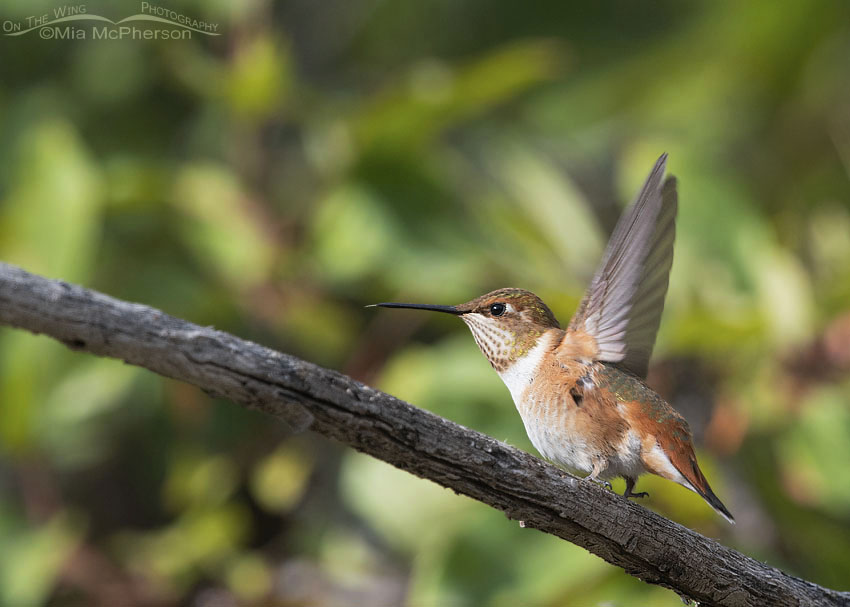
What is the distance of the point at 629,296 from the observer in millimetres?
1273

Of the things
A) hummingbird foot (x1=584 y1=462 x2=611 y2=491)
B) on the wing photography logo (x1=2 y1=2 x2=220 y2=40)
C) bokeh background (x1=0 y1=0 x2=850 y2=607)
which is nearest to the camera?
hummingbird foot (x1=584 y1=462 x2=611 y2=491)

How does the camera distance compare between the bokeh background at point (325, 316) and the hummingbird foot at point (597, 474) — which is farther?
the bokeh background at point (325, 316)

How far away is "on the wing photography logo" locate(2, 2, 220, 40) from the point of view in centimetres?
279

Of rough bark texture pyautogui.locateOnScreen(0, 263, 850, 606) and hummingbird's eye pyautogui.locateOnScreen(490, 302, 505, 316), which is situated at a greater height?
hummingbird's eye pyautogui.locateOnScreen(490, 302, 505, 316)

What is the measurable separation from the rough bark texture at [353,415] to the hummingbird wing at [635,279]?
33cm

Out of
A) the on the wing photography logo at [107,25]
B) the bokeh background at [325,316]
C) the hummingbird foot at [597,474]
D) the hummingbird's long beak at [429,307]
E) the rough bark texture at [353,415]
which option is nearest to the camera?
the rough bark texture at [353,415]

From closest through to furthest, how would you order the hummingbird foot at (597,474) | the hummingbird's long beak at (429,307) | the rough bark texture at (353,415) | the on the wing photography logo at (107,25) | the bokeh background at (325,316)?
1. the rough bark texture at (353,415)
2. the hummingbird foot at (597,474)
3. the hummingbird's long beak at (429,307)
4. the bokeh background at (325,316)
5. the on the wing photography logo at (107,25)

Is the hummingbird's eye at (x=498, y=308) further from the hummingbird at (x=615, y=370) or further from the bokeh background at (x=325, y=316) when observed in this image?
the bokeh background at (x=325, y=316)

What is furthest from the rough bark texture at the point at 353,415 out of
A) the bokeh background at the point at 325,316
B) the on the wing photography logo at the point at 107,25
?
the on the wing photography logo at the point at 107,25

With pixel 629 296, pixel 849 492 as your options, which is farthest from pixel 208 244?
pixel 849 492

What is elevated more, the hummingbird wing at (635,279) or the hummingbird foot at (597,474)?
the hummingbird wing at (635,279)

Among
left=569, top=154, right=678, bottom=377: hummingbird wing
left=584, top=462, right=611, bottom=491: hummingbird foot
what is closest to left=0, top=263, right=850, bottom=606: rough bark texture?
left=584, top=462, right=611, bottom=491: hummingbird foot

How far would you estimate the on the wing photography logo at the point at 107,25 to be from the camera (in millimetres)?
2789

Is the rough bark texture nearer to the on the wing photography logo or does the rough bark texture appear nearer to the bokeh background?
the bokeh background
